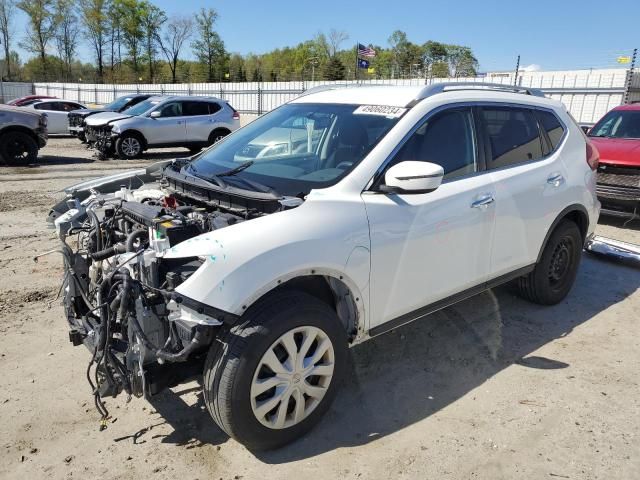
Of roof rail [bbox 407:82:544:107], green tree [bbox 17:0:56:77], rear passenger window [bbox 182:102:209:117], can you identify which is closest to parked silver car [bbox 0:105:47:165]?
rear passenger window [bbox 182:102:209:117]

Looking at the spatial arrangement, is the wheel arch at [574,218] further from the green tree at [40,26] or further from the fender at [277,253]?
the green tree at [40,26]

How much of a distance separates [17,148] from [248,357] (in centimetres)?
1280

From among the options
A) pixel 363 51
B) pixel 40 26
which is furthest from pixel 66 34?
pixel 363 51

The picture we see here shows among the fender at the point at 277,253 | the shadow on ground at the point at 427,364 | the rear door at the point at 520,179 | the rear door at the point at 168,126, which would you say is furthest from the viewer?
the rear door at the point at 168,126

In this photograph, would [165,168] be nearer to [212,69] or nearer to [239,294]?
[239,294]

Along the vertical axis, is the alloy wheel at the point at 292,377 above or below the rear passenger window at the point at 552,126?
below

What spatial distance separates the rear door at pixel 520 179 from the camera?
3.77m

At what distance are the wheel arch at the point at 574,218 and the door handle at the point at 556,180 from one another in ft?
0.86

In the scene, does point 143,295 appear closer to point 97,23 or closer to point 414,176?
point 414,176

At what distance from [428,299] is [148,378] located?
5.80 ft

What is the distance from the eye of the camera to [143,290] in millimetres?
2621

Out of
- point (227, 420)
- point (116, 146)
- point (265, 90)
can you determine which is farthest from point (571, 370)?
point (265, 90)

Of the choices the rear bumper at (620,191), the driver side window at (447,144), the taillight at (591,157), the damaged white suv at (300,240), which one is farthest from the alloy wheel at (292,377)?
the rear bumper at (620,191)

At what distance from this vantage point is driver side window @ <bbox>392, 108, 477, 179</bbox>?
3.27 m
